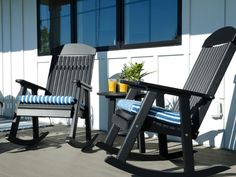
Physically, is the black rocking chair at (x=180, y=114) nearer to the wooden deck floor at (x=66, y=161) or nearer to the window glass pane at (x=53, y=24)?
the wooden deck floor at (x=66, y=161)

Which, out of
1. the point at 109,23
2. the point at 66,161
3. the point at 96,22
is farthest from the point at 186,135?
the point at 96,22

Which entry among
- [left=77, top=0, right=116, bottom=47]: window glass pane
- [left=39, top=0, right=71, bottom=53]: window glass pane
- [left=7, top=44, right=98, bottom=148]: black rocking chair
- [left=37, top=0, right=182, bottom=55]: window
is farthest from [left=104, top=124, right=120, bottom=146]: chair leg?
[left=39, top=0, right=71, bottom=53]: window glass pane

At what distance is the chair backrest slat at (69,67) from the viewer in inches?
165

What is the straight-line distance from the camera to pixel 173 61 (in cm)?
405

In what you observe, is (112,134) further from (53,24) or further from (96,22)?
(53,24)

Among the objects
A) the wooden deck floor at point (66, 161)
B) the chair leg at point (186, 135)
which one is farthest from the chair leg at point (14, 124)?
the chair leg at point (186, 135)

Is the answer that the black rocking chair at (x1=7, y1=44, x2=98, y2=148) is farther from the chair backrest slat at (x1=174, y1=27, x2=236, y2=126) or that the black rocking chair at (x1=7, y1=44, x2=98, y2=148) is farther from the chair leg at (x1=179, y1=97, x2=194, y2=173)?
the chair leg at (x1=179, y1=97, x2=194, y2=173)

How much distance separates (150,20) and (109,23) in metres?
0.67

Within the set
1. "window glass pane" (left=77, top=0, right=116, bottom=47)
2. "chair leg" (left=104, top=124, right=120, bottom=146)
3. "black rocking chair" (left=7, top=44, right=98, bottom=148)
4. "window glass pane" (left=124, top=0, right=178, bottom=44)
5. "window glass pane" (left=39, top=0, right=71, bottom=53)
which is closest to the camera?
"chair leg" (left=104, top=124, right=120, bottom=146)

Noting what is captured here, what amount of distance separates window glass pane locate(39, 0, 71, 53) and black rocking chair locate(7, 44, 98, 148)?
1.10 m

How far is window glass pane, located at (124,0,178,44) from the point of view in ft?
13.7

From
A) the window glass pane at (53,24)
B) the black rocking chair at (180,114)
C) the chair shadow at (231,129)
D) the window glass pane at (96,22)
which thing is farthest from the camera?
the window glass pane at (53,24)

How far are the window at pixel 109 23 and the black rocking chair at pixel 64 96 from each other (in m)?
0.64

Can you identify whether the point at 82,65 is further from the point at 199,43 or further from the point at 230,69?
the point at 230,69
